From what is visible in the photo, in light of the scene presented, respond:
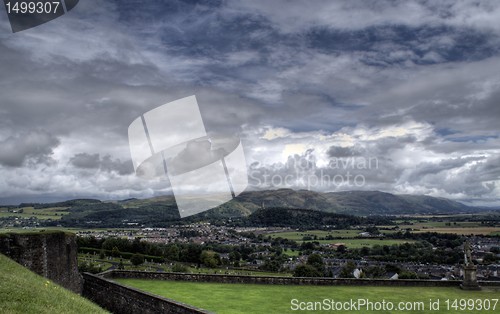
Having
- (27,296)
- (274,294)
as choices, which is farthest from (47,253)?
(274,294)

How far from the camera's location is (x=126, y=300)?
52.9 feet

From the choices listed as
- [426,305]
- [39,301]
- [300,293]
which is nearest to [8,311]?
[39,301]

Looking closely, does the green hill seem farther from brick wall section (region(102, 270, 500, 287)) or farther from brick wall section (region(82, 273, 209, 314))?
brick wall section (region(102, 270, 500, 287))

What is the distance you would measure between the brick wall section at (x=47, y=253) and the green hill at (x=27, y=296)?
5.43ft

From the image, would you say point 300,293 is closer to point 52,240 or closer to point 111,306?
point 111,306

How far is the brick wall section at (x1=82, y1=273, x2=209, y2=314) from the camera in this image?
13.6 meters

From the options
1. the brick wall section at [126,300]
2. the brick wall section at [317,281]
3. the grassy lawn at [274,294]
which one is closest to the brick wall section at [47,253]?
the brick wall section at [126,300]

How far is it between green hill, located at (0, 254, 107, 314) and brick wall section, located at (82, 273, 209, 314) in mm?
2547

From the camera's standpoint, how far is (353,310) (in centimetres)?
1573

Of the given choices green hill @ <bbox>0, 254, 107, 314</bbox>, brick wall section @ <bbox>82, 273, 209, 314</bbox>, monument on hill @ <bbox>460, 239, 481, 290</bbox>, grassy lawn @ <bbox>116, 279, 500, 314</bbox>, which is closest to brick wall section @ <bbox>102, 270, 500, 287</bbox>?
grassy lawn @ <bbox>116, 279, 500, 314</bbox>

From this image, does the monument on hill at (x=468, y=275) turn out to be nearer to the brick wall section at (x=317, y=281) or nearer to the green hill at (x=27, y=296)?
the brick wall section at (x=317, y=281)

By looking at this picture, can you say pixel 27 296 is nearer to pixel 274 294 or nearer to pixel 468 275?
pixel 274 294

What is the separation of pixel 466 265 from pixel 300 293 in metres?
8.77

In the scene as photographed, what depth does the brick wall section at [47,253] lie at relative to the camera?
15.6m
